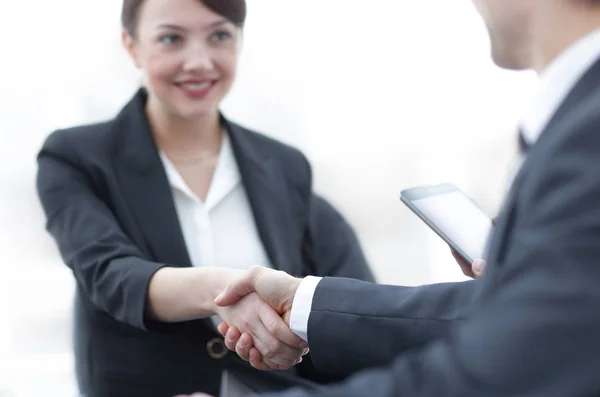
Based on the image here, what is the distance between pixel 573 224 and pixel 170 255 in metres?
0.80

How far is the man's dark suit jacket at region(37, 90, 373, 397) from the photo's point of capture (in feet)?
3.57

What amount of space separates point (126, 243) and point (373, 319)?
0.46 meters

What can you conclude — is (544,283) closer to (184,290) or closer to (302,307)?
(302,307)

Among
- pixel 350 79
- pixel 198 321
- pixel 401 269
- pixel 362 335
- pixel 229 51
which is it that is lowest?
pixel 401 269

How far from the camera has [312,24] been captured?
4.99 ft

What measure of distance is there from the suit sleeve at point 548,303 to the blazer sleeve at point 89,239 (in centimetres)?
63

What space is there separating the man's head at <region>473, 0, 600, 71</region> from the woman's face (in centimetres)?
68

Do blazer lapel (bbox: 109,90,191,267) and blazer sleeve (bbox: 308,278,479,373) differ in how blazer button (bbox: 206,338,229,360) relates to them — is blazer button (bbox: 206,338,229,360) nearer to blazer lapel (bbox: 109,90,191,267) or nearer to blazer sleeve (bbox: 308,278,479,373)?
blazer lapel (bbox: 109,90,191,267)

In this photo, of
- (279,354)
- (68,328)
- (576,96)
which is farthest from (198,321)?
(576,96)

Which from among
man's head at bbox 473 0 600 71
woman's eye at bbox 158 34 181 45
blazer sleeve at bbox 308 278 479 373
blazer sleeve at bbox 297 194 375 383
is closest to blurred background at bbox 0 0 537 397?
blazer sleeve at bbox 297 194 375 383

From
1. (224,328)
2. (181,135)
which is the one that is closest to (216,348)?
(224,328)

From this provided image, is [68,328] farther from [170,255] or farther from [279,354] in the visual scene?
[279,354]

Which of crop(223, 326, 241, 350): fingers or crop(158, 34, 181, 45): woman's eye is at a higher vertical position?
crop(158, 34, 181, 45): woman's eye

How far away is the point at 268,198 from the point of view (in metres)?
1.23
